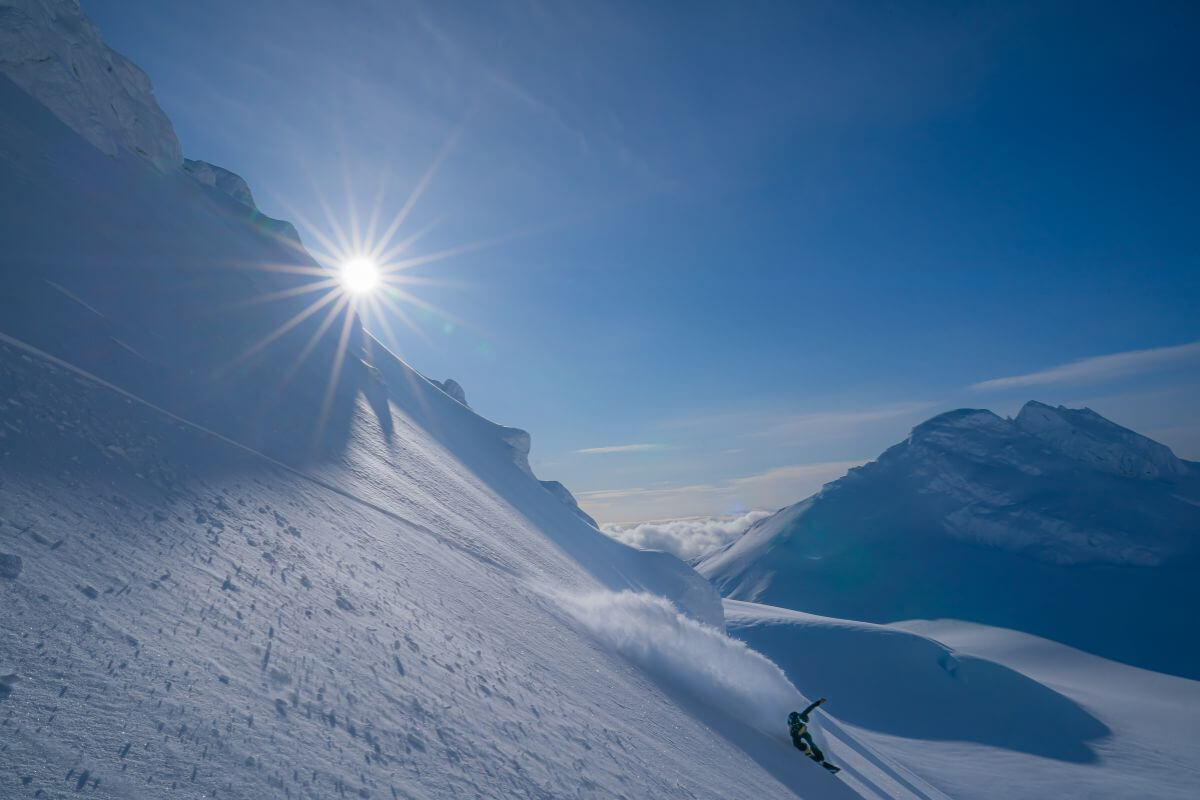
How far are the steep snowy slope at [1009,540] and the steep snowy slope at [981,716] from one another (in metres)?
54.0

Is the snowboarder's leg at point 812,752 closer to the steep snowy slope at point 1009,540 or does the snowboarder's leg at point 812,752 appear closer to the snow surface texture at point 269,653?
the snow surface texture at point 269,653

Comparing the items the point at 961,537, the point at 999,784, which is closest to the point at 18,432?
the point at 999,784

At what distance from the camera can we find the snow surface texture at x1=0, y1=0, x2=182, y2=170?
19.0m

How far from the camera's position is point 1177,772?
40.4 meters

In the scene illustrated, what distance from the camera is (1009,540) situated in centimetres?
13838

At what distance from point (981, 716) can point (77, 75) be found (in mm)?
69175

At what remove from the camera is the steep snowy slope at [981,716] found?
36438mm

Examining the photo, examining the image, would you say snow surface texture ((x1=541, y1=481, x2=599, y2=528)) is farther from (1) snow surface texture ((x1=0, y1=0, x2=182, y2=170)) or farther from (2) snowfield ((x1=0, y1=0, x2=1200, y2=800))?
(1) snow surface texture ((x1=0, y1=0, x2=182, y2=170))

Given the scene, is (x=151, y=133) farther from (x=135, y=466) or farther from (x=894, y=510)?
(x=894, y=510)

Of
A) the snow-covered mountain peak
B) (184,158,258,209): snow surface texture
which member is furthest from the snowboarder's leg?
the snow-covered mountain peak

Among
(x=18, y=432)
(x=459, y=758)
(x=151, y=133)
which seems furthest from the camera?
(x=151, y=133)

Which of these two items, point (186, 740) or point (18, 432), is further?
point (18, 432)

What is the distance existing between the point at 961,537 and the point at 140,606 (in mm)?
171642

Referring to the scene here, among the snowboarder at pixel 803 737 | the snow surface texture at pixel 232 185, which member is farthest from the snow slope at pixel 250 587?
the snow surface texture at pixel 232 185
